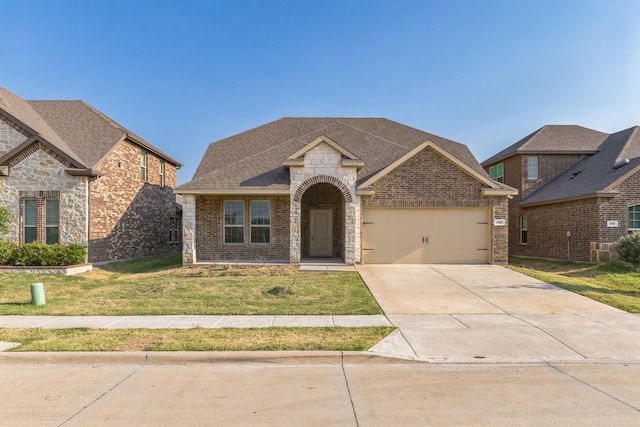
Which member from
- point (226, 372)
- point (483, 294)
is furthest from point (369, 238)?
point (226, 372)

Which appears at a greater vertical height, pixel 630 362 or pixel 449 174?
pixel 449 174

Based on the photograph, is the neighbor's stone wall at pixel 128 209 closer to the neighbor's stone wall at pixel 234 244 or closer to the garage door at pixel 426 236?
the neighbor's stone wall at pixel 234 244

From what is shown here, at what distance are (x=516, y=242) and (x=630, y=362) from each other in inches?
741

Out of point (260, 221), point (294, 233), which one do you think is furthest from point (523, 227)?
point (260, 221)

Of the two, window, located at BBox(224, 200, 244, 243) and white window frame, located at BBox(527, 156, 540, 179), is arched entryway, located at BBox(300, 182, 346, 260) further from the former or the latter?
white window frame, located at BBox(527, 156, 540, 179)

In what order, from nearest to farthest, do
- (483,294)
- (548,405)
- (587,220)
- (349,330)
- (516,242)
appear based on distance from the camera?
(548,405) → (349,330) → (483,294) → (587,220) → (516,242)

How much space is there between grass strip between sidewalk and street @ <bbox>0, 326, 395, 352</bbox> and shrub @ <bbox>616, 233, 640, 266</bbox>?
1286cm

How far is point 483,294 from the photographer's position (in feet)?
34.8

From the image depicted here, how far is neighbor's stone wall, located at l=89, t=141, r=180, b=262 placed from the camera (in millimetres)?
16531

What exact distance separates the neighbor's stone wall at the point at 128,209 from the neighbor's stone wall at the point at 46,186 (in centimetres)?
53

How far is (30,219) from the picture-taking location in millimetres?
15938

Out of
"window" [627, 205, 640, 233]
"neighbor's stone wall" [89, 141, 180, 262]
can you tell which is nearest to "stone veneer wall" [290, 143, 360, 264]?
"neighbor's stone wall" [89, 141, 180, 262]

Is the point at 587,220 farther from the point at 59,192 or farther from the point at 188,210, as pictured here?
the point at 59,192

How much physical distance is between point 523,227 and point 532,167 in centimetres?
361
